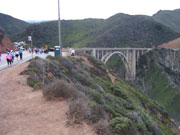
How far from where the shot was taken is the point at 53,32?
8894 cm

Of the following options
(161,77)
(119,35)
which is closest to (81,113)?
(161,77)

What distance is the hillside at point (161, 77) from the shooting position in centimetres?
3753

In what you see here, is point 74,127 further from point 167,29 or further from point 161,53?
point 167,29

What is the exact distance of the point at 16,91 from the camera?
332 inches

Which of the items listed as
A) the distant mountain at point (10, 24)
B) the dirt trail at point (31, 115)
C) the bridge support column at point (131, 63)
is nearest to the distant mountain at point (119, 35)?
the bridge support column at point (131, 63)

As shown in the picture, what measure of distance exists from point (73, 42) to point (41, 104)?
8141 cm

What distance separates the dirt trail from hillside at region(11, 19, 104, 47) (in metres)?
72.6

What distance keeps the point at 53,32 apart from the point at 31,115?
8576cm

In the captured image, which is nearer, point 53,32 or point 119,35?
point 119,35

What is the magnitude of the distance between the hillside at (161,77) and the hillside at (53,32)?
40.4 m

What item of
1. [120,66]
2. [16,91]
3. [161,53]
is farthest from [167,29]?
[16,91]

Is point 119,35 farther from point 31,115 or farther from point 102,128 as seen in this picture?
point 102,128

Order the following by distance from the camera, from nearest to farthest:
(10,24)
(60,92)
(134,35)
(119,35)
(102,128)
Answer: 1. (102,128)
2. (60,92)
3. (119,35)
4. (134,35)
5. (10,24)

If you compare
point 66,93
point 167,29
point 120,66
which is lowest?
point 120,66
